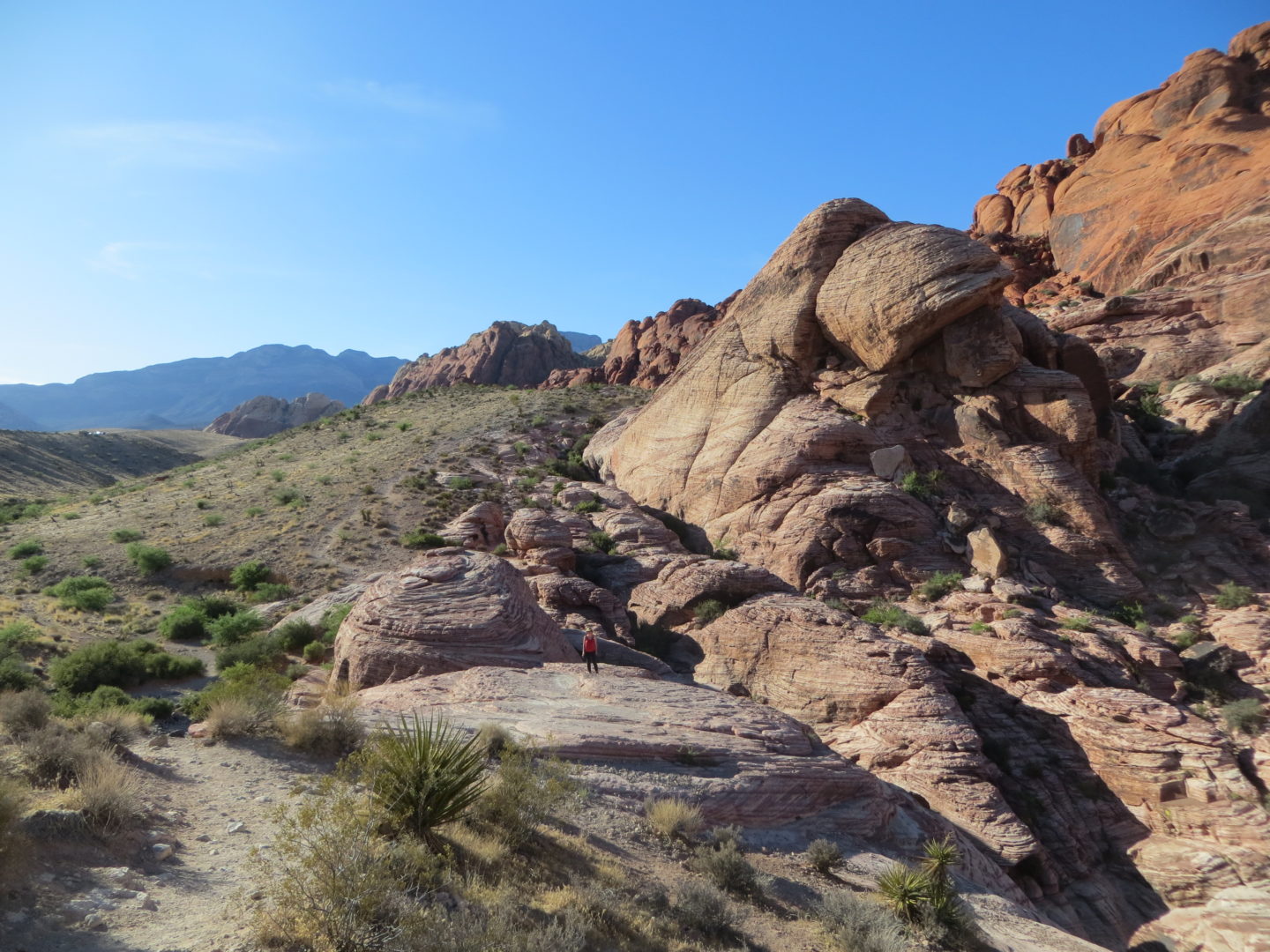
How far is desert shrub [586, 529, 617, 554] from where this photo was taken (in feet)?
74.6

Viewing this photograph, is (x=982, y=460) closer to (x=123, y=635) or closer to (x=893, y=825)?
(x=893, y=825)

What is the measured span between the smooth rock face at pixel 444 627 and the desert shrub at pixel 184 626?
9150 millimetres

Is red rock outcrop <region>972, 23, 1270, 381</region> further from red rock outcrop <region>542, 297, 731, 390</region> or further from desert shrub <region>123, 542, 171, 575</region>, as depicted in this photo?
desert shrub <region>123, 542, 171, 575</region>

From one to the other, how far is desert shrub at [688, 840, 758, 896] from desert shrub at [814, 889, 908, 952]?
80 cm

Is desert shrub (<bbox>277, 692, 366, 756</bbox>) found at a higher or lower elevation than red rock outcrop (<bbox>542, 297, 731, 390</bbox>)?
lower

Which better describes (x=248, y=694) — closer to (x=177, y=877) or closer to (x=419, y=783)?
(x=177, y=877)

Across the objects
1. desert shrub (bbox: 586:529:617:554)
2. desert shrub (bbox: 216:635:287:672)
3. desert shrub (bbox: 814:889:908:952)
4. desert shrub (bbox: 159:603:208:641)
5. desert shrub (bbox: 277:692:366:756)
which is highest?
desert shrub (bbox: 586:529:617:554)

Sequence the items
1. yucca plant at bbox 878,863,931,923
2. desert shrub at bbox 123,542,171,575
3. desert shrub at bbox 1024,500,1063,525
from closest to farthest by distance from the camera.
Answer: yucca plant at bbox 878,863,931,923, desert shrub at bbox 1024,500,1063,525, desert shrub at bbox 123,542,171,575

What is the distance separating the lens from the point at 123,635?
20.1 m

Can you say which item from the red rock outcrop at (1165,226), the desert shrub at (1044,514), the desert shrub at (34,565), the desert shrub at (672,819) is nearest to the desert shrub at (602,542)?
the desert shrub at (1044,514)

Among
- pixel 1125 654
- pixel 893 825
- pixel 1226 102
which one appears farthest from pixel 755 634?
pixel 1226 102

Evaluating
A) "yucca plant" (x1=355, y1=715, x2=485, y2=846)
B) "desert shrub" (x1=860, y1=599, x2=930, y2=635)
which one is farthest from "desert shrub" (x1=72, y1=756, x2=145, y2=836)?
"desert shrub" (x1=860, y1=599, x2=930, y2=635)

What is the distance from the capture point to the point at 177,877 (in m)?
6.33

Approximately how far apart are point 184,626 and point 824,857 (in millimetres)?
19917
